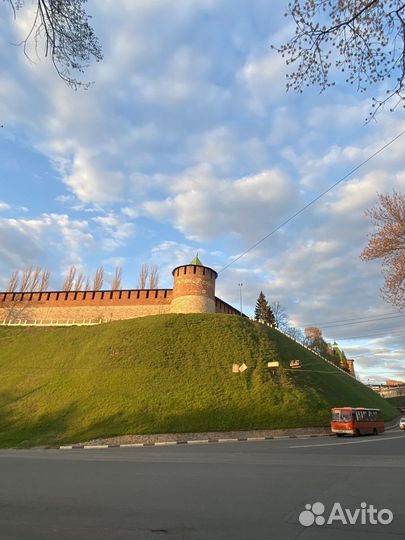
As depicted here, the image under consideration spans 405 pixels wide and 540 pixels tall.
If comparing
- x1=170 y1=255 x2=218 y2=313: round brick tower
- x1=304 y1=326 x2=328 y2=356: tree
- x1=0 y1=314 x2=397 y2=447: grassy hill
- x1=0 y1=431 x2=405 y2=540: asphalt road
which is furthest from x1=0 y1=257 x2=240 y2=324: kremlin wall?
x1=0 y1=431 x2=405 y2=540: asphalt road

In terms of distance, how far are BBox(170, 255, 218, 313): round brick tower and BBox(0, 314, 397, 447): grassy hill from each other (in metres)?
4.37

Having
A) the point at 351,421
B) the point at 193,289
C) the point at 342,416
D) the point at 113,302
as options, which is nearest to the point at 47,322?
the point at 113,302

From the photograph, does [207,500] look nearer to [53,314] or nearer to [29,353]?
[29,353]

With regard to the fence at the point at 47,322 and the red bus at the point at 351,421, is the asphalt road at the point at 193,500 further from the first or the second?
the fence at the point at 47,322

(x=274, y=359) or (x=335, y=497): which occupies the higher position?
(x=274, y=359)

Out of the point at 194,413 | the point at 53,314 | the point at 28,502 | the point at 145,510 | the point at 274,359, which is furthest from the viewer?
the point at 53,314

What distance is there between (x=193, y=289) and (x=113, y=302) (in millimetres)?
11795

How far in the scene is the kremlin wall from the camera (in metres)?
48.3

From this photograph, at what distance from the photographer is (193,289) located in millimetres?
47656

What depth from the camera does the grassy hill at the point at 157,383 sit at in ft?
88.0

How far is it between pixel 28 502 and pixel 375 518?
4937 mm

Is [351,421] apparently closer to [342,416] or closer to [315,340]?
[342,416]

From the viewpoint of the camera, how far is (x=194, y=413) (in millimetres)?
27609

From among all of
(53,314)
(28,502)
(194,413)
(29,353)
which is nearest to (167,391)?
(194,413)
